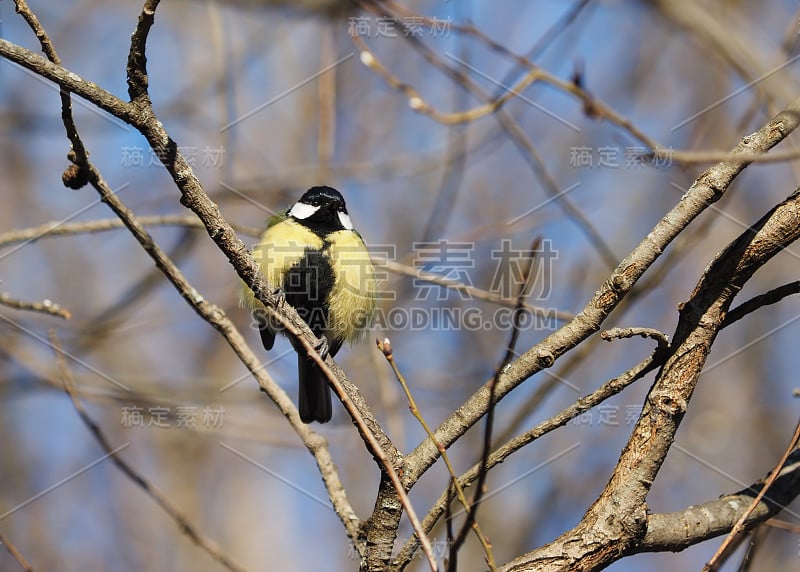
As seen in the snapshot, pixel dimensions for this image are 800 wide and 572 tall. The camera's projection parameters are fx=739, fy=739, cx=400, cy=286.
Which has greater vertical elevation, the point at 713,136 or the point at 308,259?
the point at 713,136

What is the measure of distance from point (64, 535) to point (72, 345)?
3.57 metres

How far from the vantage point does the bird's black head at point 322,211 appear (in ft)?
13.4

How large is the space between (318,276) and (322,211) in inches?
16.7

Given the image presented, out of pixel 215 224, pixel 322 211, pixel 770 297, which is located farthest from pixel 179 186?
pixel 322 211

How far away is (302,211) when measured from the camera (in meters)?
4.16

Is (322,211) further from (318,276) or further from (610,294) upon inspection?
(610,294)

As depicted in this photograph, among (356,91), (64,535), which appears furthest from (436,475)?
(356,91)

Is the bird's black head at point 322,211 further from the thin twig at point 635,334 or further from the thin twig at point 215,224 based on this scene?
the thin twig at point 635,334

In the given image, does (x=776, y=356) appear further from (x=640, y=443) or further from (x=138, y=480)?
(x=138, y=480)

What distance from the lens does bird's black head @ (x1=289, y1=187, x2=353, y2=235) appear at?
4.07m

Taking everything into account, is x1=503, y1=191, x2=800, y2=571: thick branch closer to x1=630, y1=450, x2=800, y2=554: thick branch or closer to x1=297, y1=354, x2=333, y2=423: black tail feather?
x1=630, y1=450, x2=800, y2=554: thick branch

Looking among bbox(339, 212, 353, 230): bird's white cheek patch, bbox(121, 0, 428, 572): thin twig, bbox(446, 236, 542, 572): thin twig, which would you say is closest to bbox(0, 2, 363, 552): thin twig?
bbox(121, 0, 428, 572): thin twig

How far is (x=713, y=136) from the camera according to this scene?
746 centimetres

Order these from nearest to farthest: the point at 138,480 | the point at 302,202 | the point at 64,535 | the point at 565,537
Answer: the point at 565,537 → the point at 138,480 → the point at 302,202 → the point at 64,535
